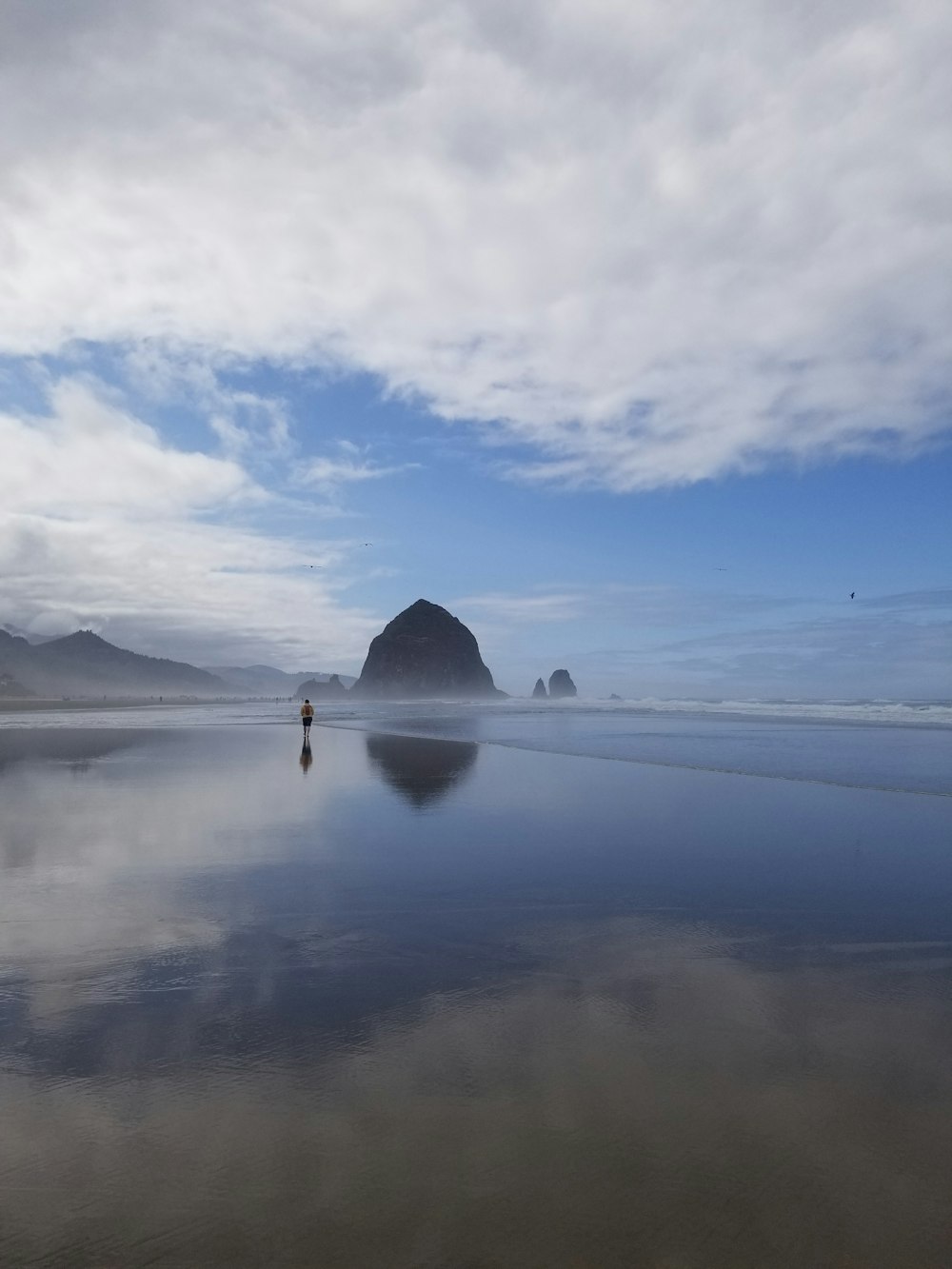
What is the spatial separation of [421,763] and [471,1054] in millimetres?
18806

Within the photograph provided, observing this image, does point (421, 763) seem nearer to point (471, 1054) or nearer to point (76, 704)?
point (471, 1054)

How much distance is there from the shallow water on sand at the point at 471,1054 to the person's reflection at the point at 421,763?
5.79m

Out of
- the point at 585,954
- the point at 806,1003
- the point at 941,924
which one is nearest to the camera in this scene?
the point at 806,1003

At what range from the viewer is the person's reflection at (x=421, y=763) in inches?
693

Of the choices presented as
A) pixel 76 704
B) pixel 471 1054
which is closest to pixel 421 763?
pixel 471 1054

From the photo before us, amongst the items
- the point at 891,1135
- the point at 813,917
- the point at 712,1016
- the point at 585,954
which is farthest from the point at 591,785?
the point at 891,1135

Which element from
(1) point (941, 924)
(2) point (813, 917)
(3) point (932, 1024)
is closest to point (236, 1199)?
(3) point (932, 1024)

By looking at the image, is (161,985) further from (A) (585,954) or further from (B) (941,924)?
(B) (941,924)

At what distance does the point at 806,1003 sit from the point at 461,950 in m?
3.07

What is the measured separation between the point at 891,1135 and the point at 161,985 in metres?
5.40

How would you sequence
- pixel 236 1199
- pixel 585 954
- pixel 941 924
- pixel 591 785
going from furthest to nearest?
pixel 591 785 < pixel 941 924 < pixel 585 954 < pixel 236 1199

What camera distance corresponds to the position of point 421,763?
23688 millimetres

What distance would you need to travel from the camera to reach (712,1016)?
223 inches

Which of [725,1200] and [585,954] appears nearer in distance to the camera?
[725,1200]
